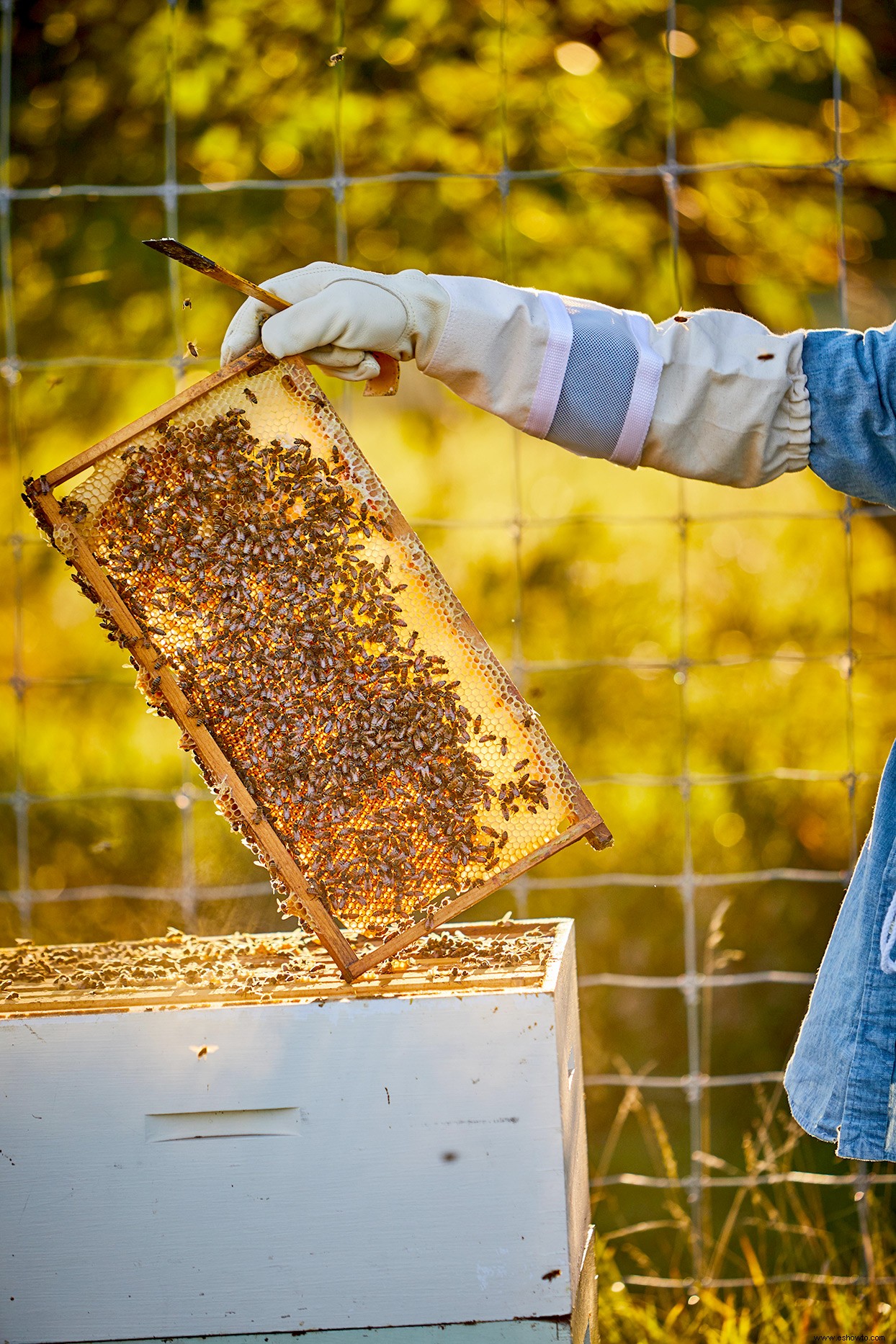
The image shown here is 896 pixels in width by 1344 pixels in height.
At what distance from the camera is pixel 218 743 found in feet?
5.12

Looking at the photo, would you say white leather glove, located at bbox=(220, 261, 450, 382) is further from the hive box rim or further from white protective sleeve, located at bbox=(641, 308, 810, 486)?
the hive box rim

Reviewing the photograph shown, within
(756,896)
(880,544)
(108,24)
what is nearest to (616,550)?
(880,544)

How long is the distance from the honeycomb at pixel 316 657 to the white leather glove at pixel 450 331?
84mm

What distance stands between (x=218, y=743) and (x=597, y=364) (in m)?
0.68

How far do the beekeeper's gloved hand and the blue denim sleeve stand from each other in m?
0.02

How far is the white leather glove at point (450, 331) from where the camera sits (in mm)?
1447

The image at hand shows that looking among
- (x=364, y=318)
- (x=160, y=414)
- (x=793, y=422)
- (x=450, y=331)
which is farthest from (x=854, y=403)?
(x=160, y=414)

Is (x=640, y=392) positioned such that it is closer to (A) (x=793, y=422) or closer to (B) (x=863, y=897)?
(A) (x=793, y=422)

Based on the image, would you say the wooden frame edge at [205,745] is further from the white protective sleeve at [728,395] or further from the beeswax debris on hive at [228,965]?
the white protective sleeve at [728,395]

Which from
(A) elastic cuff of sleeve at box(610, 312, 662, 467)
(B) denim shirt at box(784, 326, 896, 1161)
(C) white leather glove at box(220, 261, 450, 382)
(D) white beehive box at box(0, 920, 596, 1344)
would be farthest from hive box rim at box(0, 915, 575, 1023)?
(C) white leather glove at box(220, 261, 450, 382)

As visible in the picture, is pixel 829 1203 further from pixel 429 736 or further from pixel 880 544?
pixel 429 736

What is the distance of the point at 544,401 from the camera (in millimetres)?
1455

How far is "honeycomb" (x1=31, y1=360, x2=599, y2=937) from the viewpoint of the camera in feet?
5.07

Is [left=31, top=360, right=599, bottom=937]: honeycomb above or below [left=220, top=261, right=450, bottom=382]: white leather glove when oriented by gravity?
below
